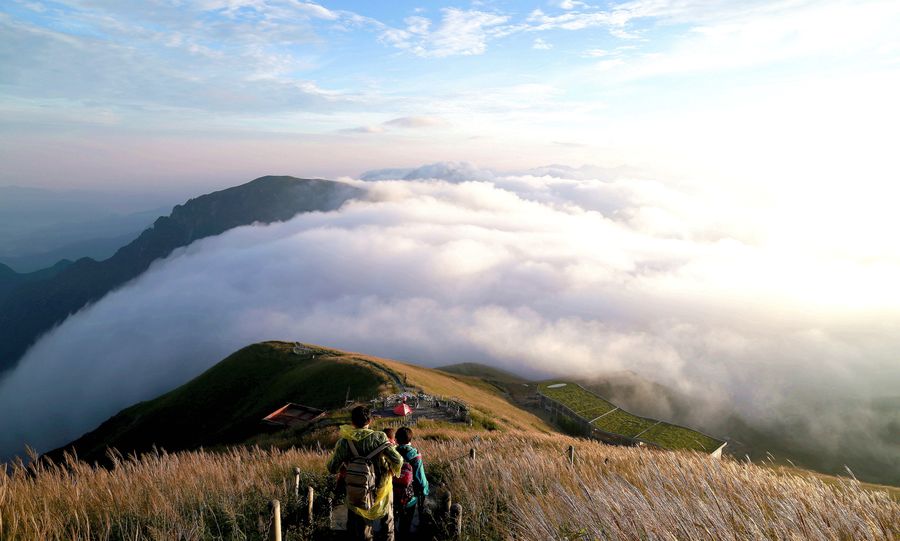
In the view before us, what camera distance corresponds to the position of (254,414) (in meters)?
51.5

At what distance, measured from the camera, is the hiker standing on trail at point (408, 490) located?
763 centimetres

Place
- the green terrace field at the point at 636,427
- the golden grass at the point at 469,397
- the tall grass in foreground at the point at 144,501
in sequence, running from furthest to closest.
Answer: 1. the green terrace field at the point at 636,427
2. the golden grass at the point at 469,397
3. the tall grass in foreground at the point at 144,501

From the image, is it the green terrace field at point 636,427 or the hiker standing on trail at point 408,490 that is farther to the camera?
the green terrace field at point 636,427

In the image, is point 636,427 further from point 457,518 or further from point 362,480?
point 362,480

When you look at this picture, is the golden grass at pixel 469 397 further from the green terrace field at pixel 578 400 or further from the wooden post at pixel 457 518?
the wooden post at pixel 457 518

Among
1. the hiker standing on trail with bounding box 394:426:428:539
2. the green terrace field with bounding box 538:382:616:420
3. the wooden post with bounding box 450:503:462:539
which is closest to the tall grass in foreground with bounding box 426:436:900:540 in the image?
the wooden post with bounding box 450:503:462:539

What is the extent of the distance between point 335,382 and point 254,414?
10.1 metres

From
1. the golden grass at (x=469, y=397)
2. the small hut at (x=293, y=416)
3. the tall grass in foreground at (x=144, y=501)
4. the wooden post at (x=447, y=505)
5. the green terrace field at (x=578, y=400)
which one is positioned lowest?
the green terrace field at (x=578, y=400)

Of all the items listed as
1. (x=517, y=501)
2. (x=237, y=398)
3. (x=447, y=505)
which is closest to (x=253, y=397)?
(x=237, y=398)

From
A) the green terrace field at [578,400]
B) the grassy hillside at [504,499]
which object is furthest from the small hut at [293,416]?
the green terrace field at [578,400]

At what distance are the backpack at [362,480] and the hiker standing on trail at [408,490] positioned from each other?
119cm

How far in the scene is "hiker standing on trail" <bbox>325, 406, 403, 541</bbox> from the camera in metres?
6.43

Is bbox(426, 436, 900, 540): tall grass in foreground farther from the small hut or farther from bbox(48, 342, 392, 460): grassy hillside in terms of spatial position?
Result: bbox(48, 342, 392, 460): grassy hillside

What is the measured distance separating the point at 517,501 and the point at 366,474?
2056 mm
